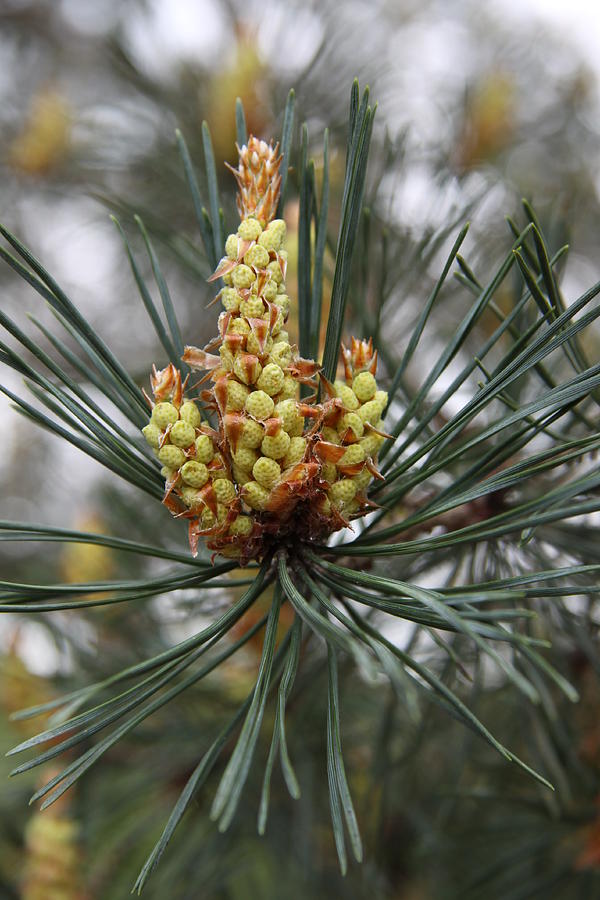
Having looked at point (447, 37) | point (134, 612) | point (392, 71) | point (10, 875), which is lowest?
point (10, 875)

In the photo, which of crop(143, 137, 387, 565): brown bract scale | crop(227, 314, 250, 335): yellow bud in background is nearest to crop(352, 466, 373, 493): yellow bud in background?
crop(143, 137, 387, 565): brown bract scale

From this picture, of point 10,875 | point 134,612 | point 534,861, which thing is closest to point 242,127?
point 134,612

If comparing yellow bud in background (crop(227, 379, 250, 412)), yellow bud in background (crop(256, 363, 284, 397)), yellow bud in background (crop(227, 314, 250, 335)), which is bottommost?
yellow bud in background (crop(227, 379, 250, 412))

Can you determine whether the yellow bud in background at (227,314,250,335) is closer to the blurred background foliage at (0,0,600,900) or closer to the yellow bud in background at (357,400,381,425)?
the yellow bud in background at (357,400,381,425)

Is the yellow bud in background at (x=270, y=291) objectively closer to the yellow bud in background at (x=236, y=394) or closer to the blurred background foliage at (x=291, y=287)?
the yellow bud in background at (x=236, y=394)

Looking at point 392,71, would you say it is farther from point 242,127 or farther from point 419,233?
point 242,127
